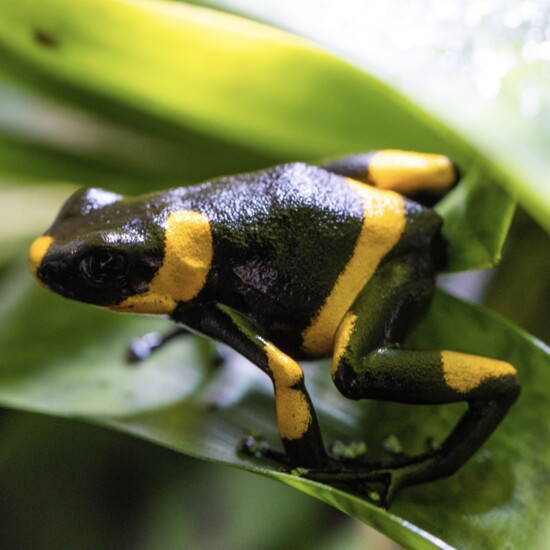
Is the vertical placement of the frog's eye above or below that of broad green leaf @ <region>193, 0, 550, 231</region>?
below

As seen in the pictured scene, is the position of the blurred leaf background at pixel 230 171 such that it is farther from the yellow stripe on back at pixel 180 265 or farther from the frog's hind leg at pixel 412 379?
the yellow stripe on back at pixel 180 265

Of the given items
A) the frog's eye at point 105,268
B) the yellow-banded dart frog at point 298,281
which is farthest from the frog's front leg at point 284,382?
the frog's eye at point 105,268

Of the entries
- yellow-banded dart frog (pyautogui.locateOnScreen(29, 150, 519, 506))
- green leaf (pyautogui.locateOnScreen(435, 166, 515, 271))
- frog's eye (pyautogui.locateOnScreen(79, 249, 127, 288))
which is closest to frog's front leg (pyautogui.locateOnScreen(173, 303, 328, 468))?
yellow-banded dart frog (pyautogui.locateOnScreen(29, 150, 519, 506))

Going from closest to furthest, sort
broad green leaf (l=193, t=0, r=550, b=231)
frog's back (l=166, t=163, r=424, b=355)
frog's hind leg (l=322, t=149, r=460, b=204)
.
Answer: broad green leaf (l=193, t=0, r=550, b=231) < frog's back (l=166, t=163, r=424, b=355) < frog's hind leg (l=322, t=149, r=460, b=204)

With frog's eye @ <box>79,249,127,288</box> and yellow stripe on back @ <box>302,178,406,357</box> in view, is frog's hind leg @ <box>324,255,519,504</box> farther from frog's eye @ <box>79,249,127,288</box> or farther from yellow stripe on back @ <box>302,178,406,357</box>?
frog's eye @ <box>79,249,127,288</box>

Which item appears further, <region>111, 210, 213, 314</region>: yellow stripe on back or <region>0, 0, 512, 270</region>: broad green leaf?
<region>0, 0, 512, 270</region>: broad green leaf

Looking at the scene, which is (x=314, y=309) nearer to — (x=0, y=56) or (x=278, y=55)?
(x=278, y=55)

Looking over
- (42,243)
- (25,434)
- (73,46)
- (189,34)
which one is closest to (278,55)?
(189,34)
